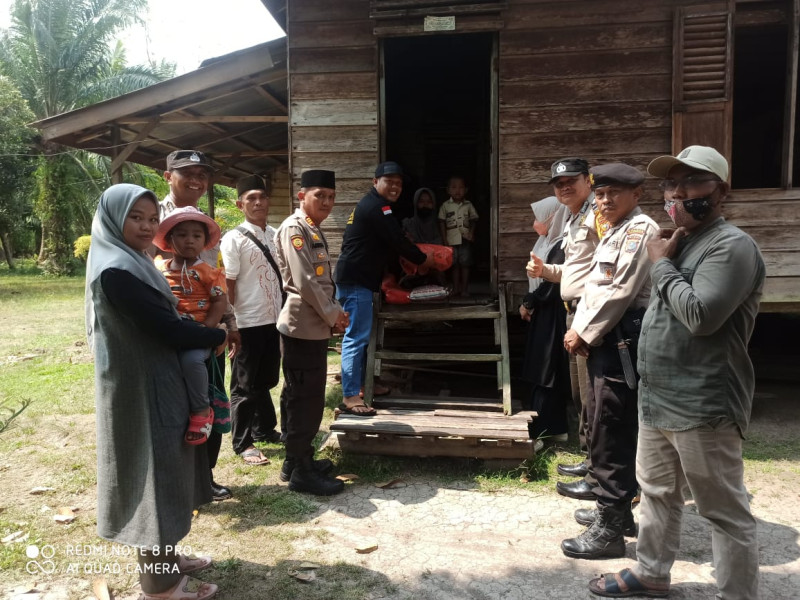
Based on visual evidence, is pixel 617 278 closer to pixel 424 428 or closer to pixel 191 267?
pixel 424 428

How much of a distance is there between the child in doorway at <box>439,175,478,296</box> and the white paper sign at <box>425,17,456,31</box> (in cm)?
208

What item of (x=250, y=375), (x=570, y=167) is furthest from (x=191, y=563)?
(x=570, y=167)

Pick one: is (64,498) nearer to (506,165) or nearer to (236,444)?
(236,444)

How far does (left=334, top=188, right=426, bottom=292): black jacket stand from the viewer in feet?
14.9

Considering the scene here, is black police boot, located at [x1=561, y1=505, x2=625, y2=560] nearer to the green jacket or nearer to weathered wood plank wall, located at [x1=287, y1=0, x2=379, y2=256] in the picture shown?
the green jacket

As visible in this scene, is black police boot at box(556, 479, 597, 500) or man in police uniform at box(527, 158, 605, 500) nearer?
man in police uniform at box(527, 158, 605, 500)

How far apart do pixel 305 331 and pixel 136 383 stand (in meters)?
1.55

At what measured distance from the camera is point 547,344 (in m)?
4.56

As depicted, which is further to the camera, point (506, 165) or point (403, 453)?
point (506, 165)

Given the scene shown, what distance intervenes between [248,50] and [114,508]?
17.6ft

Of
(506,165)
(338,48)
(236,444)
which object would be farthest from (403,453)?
(338,48)

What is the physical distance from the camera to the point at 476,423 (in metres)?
4.24

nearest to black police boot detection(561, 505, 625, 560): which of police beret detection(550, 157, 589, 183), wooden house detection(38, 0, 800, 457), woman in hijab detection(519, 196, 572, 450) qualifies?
wooden house detection(38, 0, 800, 457)

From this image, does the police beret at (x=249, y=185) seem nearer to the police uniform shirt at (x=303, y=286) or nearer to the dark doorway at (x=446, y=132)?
the police uniform shirt at (x=303, y=286)
